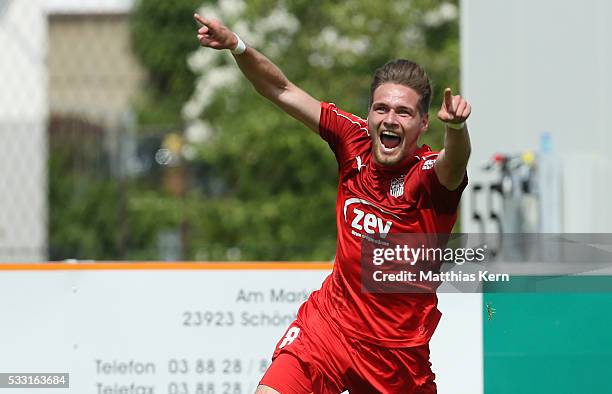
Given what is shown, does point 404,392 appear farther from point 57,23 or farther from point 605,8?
point 57,23

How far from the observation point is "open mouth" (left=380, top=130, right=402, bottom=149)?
392 cm

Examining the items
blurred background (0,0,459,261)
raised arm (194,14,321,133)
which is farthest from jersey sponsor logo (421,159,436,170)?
blurred background (0,0,459,261)

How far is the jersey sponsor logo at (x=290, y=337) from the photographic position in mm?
4051

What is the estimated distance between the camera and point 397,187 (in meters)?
3.95

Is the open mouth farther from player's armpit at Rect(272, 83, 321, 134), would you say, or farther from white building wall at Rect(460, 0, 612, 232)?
white building wall at Rect(460, 0, 612, 232)

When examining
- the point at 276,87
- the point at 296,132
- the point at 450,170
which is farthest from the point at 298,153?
the point at 450,170

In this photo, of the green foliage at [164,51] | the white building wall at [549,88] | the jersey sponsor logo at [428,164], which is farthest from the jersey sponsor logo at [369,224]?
the green foliage at [164,51]

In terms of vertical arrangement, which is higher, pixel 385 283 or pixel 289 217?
pixel 289 217

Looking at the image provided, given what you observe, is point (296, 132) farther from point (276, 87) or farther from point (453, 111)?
point (453, 111)

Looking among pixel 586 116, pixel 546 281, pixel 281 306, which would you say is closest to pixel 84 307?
pixel 281 306

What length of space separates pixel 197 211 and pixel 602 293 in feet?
31.3

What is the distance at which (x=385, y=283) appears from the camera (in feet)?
12.9

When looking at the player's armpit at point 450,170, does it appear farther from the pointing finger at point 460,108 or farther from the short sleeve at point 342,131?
the short sleeve at point 342,131

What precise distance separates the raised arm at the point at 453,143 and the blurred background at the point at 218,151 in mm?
8355
